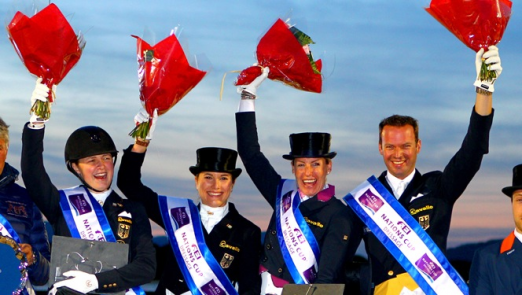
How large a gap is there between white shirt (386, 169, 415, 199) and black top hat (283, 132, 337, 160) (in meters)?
0.52

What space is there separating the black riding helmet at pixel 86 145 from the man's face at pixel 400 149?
222cm

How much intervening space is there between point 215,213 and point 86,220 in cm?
116

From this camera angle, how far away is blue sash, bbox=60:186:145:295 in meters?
6.73

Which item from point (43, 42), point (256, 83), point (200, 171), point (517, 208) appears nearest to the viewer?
point (517, 208)

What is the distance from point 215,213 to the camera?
733 centimetres

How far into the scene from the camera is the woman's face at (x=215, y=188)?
7293mm

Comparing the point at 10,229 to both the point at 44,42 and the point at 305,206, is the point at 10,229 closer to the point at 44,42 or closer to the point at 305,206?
the point at 44,42

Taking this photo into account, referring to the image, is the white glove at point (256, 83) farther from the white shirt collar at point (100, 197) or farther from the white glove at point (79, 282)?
the white glove at point (79, 282)

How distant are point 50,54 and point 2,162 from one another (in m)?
0.93

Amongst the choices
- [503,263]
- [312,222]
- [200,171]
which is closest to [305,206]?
[312,222]

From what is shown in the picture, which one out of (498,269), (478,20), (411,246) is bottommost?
(498,269)

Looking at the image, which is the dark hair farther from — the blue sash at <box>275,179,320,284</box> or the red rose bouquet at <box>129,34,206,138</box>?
the red rose bouquet at <box>129,34,206,138</box>

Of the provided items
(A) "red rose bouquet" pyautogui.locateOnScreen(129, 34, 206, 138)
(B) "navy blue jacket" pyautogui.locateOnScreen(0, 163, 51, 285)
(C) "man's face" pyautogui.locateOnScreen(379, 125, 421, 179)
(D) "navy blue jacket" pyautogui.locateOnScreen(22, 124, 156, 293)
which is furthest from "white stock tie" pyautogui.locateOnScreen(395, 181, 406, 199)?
(B) "navy blue jacket" pyautogui.locateOnScreen(0, 163, 51, 285)

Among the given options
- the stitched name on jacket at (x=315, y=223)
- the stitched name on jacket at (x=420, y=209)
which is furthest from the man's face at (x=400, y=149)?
the stitched name on jacket at (x=315, y=223)
